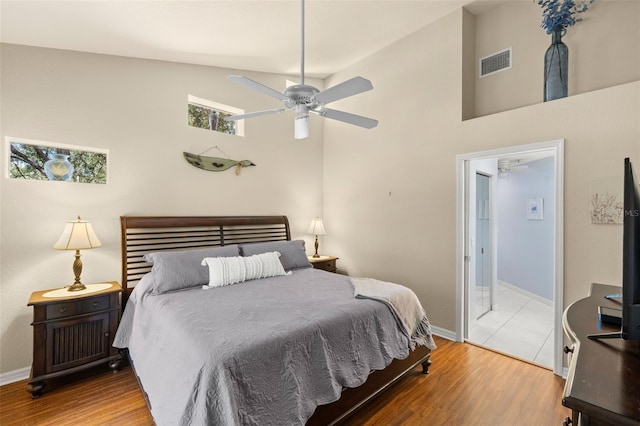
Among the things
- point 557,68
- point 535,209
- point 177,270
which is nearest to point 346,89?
point 177,270

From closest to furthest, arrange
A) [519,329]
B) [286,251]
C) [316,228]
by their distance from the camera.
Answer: [286,251] < [519,329] < [316,228]

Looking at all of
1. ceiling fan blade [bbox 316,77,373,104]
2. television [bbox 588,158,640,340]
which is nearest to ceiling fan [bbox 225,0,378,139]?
ceiling fan blade [bbox 316,77,373,104]

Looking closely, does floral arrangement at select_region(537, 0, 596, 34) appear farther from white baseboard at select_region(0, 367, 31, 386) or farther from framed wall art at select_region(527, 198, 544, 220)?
white baseboard at select_region(0, 367, 31, 386)

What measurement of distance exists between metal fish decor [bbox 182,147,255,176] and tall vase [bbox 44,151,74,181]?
110cm

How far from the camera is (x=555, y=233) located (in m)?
2.76

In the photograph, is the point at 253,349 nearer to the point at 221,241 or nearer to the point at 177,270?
the point at 177,270

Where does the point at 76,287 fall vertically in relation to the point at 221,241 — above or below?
A: below

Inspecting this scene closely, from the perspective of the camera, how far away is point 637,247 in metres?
0.94

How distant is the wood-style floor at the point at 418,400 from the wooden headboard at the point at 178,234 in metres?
0.83

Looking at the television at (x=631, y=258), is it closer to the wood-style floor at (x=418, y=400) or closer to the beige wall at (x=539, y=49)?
the wood-style floor at (x=418, y=400)

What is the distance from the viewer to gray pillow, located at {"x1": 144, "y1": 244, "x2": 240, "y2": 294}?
269cm

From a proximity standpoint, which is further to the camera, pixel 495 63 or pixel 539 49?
pixel 495 63

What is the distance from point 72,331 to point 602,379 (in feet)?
11.3

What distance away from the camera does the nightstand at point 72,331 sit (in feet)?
7.80
